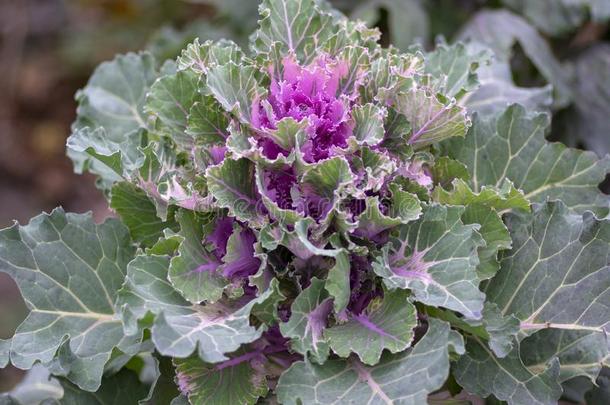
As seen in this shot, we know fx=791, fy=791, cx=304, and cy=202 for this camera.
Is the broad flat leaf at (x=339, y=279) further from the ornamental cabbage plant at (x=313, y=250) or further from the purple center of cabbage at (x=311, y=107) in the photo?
the purple center of cabbage at (x=311, y=107)

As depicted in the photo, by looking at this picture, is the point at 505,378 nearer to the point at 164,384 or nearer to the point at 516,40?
the point at 164,384

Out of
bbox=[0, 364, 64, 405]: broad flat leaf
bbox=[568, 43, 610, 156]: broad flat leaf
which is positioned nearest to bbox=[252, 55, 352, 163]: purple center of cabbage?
bbox=[0, 364, 64, 405]: broad flat leaf

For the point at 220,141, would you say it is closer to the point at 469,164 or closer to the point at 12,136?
the point at 469,164

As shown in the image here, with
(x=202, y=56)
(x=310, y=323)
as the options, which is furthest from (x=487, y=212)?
(x=202, y=56)

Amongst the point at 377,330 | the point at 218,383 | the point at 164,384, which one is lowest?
the point at 164,384

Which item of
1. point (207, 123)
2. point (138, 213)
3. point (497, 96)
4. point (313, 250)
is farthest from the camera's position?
point (497, 96)
